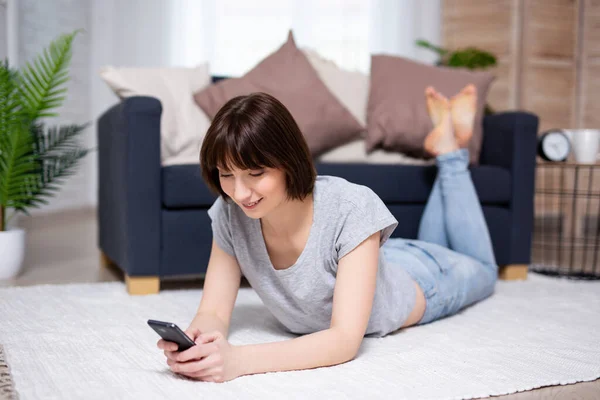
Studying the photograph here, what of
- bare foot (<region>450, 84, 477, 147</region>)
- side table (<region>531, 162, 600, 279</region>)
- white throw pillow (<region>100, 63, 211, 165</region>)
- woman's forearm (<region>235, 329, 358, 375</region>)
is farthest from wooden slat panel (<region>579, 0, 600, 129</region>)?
woman's forearm (<region>235, 329, 358, 375</region>)

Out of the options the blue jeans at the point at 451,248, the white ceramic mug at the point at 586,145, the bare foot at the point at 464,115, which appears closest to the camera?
the blue jeans at the point at 451,248

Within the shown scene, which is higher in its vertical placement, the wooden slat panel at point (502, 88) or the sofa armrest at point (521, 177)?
the wooden slat panel at point (502, 88)

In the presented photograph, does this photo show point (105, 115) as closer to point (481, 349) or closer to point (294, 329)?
point (294, 329)

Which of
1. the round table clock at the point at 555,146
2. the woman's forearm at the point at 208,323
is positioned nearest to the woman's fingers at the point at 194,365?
the woman's forearm at the point at 208,323

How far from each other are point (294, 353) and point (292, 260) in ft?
0.77

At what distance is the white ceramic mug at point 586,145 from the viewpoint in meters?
2.74

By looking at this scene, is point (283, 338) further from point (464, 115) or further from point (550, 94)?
Answer: point (550, 94)

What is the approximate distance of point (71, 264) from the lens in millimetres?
2883

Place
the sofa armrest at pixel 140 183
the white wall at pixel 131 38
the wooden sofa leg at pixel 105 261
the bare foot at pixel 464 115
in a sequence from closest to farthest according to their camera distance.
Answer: the sofa armrest at pixel 140 183 → the bare foot at pixel 464 115 → the wooden sofa leg at pixel 105 261 → the white wall at pixel 131 38

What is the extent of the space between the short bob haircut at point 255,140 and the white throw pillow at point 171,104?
1.30m

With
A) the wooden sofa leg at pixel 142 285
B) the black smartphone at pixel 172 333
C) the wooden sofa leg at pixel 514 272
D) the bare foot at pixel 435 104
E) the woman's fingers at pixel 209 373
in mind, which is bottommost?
the wooden sofa leg at pixel 514 272

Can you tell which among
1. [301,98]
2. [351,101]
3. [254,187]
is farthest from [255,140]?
[351,101]

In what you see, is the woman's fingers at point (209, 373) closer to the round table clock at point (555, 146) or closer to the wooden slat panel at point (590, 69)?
the round table clock at point (555, 146)

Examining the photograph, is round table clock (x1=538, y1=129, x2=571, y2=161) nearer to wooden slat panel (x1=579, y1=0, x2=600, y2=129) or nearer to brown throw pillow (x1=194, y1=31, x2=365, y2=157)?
brown throw pillow (x1=194, y1=31, x2=365, y2=157)
